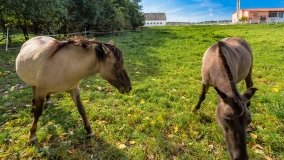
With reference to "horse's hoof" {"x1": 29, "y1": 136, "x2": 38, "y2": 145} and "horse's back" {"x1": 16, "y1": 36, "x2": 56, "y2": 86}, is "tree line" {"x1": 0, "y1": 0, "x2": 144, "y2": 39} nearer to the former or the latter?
"horse's back" {"x1": 16, "y1": 36, "x2": 56, "y2": 86}

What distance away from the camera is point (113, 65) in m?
4.18

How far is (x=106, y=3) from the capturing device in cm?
3031

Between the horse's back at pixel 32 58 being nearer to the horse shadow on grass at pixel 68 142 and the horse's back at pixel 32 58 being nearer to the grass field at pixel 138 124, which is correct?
the horse shadow on grass at pixel 68 142

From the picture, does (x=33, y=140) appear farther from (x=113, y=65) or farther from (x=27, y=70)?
(x=113, y=65)

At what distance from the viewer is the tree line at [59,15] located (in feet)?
50.8

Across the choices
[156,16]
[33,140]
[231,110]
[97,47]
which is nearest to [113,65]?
[97,47]

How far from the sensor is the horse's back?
4.48m

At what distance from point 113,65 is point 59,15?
1655 centimetres

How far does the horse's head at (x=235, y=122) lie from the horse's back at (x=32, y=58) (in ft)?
9.32

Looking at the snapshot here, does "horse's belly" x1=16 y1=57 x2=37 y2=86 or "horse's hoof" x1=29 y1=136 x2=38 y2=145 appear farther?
"horse's belly" x1=16 y1=57 x2=37 y2=86

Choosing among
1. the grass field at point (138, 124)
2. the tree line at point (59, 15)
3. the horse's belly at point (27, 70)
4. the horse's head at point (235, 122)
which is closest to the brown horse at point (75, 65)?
the horse's belly at point (27, 70)

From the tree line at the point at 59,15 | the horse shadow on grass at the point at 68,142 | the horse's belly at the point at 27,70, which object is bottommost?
the horse shadow on grass at the point at 68,142

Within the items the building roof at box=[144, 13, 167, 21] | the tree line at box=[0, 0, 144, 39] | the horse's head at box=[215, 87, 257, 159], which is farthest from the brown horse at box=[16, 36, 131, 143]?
the building roof at box=[144, 13, 167, 21]

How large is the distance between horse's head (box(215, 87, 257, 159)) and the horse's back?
2840 mm
